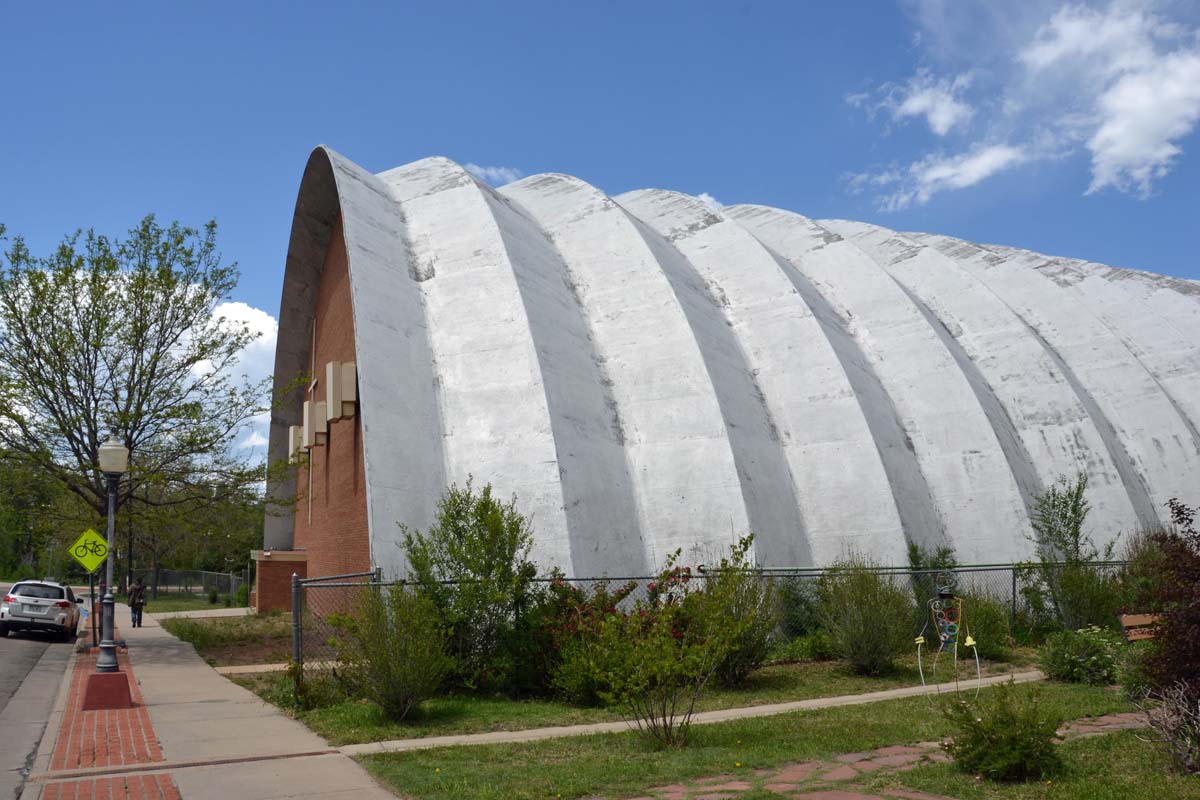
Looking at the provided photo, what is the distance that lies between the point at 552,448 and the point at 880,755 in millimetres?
9448

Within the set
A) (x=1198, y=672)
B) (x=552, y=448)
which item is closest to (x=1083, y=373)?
(x=552, y=448)

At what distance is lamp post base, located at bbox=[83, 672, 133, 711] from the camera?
12.3m

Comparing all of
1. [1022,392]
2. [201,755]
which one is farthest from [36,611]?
[1022,392]

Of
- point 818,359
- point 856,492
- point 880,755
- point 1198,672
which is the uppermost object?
point 818,359

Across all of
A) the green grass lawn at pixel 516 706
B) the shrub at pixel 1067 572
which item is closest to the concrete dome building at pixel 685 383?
the shrub at pixel 1067 572

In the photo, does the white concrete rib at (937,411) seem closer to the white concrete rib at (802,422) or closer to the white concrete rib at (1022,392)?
the white concrete rib at (1022,392)

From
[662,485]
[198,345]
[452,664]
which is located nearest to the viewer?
[452,664]

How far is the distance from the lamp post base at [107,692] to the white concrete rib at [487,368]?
634 cm

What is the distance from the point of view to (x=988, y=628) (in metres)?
16.2

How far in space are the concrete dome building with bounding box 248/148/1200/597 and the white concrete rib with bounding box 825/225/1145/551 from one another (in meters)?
0.07

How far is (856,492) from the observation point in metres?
19.5

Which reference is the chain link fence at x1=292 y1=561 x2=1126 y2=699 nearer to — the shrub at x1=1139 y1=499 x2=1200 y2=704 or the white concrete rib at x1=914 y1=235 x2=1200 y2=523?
the white concrete rib at x1=914 y1=235 x2=1200 y2=523

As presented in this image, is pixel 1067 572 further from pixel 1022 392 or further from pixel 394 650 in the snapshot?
pixel 394 650

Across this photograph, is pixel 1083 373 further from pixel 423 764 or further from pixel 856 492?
pixel 423 764
